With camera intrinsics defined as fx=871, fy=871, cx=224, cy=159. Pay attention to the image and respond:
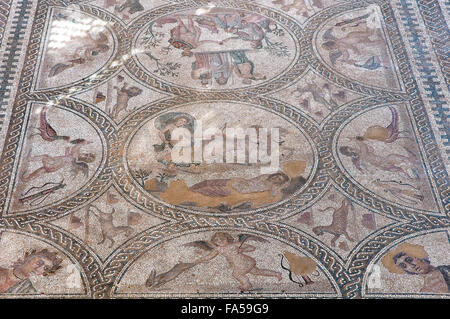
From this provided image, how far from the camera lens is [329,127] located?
8.77 metres

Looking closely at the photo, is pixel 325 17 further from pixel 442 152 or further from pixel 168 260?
pixel 168 260

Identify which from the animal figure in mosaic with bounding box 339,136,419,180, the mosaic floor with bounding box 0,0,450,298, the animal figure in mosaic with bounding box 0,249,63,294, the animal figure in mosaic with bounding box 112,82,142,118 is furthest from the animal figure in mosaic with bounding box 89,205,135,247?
the animal figure in mosaic with bounding box 339,136,419,180

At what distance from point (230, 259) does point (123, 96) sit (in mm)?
2436

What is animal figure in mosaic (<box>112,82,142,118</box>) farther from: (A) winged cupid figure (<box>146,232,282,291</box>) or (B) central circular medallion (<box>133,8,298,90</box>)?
(A) winged cupid figure (<box>146,232,282,291</box>)

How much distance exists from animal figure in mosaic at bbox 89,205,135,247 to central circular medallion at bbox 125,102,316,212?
0.47 m

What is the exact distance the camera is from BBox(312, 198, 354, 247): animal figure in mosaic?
7699 millimetres

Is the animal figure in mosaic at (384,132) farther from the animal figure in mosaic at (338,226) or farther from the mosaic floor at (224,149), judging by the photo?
the animal figure in mosaic at (338,226)

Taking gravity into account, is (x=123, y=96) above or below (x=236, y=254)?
above

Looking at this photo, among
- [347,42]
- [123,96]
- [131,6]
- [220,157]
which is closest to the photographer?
[220,157]

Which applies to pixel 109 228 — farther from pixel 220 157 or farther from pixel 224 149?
pixel 224 149

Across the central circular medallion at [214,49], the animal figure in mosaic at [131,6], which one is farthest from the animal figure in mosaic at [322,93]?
the animal figure in mosaic at [131,6]

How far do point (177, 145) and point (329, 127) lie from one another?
5.08ft

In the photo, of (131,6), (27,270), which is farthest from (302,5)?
(27,270)

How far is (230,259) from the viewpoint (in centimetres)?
748
